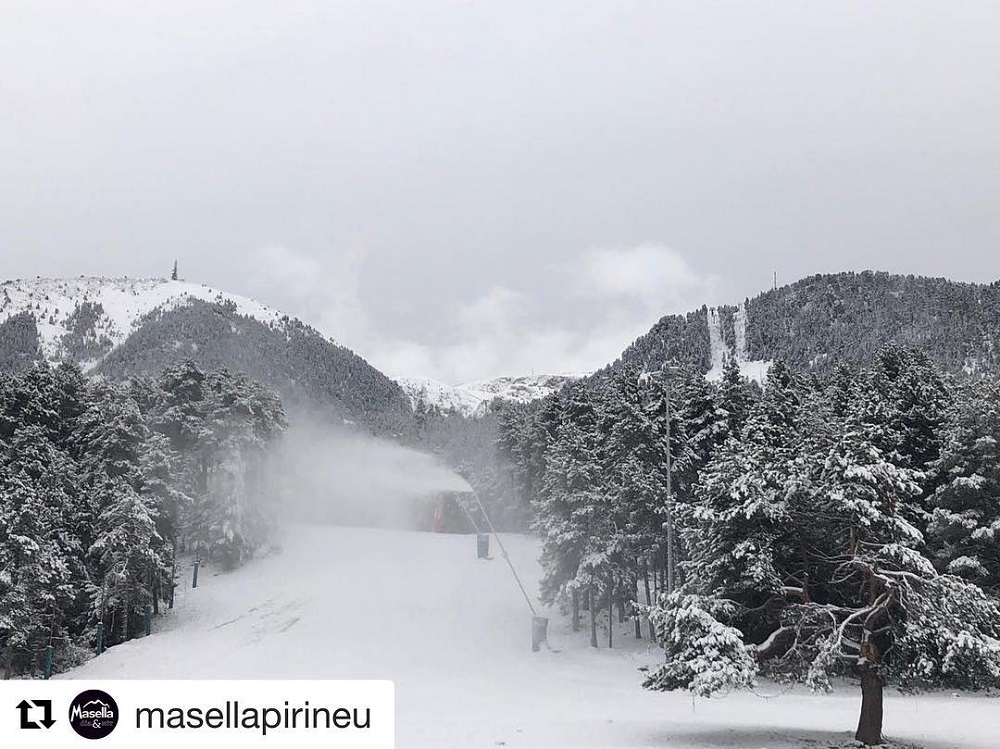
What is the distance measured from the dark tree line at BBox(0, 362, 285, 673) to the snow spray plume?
2533 cm

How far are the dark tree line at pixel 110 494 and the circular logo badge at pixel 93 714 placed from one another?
22106mm

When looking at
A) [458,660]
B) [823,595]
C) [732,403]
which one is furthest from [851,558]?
[732,403]

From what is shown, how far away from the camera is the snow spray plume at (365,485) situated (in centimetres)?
8425

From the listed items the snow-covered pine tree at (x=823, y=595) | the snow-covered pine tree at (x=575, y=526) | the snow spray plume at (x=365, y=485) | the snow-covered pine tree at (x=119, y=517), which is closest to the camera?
the snow-covered pine tree at (x=823, y=595)

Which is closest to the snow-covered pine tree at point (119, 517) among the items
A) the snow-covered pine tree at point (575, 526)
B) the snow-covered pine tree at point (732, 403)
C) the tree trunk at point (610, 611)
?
the snow-covered pine tree at point (575, 526)

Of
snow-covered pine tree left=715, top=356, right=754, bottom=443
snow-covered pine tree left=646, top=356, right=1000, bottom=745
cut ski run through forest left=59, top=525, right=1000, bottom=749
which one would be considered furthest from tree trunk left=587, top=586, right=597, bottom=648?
snow-covered pine tree left=646, top=356, right=1000, bottom=745

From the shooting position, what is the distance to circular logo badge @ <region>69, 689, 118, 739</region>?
38.1 feet

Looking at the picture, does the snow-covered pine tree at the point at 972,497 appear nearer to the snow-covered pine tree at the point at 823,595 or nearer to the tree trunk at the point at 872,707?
the snow-covered pine tree at the point at 823,595

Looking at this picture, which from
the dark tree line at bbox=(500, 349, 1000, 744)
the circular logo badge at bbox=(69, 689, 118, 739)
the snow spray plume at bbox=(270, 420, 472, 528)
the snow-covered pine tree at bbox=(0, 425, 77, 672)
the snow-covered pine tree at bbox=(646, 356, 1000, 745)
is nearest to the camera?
the circular logo badge at bbox=(69, 689, 118, 739)

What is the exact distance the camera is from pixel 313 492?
87.2 metres

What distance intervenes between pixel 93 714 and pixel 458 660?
25886mm

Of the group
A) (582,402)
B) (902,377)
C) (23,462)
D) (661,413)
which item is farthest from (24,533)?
(902,377)

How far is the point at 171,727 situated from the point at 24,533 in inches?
992

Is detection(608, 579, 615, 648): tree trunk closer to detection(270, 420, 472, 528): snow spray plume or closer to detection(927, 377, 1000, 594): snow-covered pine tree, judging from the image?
detection(927, 377, 1000, 594): snow-covered pine tree
